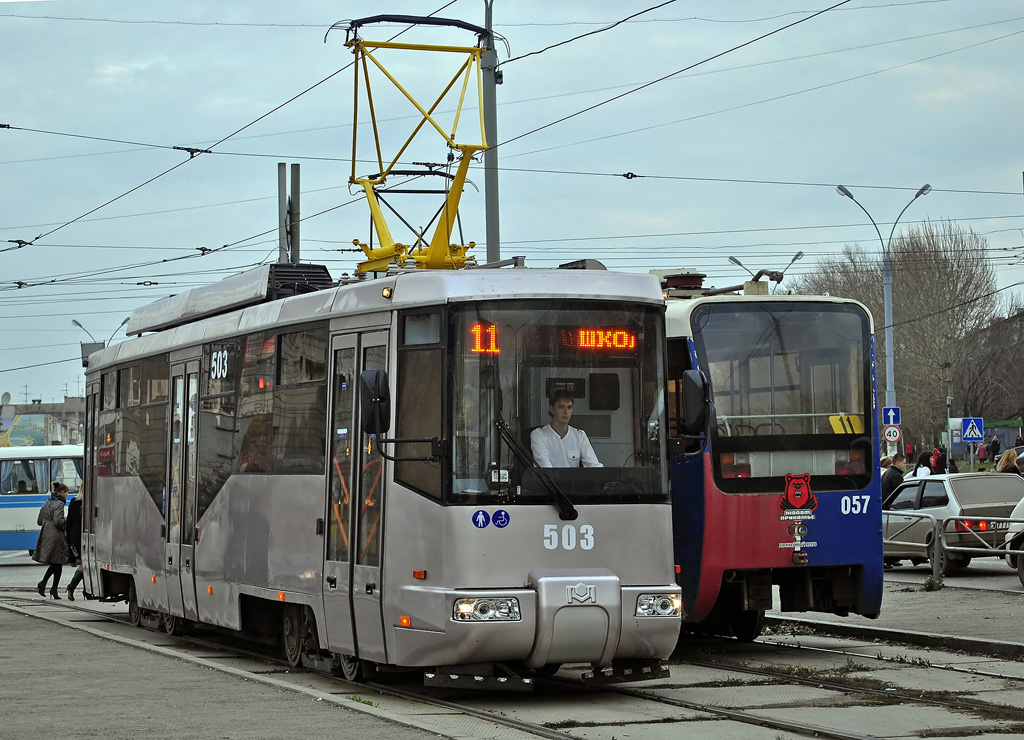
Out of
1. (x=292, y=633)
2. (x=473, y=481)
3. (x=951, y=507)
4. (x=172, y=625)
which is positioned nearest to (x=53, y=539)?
(x=172, y=625)

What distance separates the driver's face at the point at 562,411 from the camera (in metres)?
10.7

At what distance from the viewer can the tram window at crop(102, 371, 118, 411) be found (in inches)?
738

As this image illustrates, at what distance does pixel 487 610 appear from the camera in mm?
10297

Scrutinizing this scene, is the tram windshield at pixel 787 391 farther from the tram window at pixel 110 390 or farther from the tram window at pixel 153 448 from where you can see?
the tram window at pixel 110 390

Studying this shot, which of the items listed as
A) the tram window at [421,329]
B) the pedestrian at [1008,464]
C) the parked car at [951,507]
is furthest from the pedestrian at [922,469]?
the tram window at [421,329]

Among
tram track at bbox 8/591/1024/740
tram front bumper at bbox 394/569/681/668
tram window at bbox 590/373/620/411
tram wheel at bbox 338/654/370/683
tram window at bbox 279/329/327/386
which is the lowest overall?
tram track at bbox 8/591/1024/740

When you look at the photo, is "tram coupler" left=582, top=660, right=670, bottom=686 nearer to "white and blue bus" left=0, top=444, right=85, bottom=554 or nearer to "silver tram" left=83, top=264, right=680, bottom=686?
"silver tram" left=83, top=264, right=680, bottom=686

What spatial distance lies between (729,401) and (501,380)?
3.86m

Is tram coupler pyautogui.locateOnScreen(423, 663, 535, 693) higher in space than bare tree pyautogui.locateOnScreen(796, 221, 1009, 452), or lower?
lower

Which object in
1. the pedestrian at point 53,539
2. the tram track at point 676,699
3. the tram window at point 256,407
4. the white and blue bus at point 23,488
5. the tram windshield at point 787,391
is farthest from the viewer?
the white and blue bus at point 23,488

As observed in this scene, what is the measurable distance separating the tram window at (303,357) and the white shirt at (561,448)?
93.5 inches

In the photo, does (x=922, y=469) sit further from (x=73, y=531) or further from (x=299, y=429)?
(x=299, y=429)

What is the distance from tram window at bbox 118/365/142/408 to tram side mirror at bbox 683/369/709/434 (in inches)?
335

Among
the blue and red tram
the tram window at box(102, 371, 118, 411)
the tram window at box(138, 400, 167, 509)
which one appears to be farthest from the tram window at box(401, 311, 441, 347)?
the tram window at box(102, 371, 118, 411)
